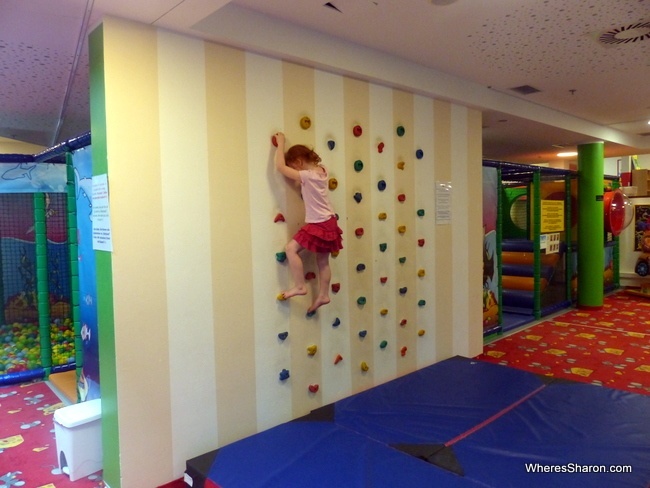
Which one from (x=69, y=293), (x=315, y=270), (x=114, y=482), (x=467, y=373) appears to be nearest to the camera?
(x=114, y=482)

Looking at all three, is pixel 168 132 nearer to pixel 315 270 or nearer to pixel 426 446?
pixel 315 270

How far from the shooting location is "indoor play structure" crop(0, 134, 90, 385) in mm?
4098

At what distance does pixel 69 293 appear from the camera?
16.5 feet

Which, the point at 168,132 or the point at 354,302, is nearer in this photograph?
the point at 168,132

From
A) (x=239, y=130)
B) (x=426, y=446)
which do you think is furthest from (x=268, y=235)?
(x=426, y=446)

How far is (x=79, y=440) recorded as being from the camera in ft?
8.75

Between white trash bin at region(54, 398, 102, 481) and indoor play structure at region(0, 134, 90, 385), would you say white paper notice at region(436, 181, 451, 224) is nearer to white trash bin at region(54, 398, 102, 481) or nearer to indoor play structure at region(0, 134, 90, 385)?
indoor play structure at region(0, 134, 90, 385)

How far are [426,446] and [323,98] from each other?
2.22 metres

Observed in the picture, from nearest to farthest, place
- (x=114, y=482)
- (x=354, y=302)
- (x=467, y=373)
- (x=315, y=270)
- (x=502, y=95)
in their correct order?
(x=114, y=482) < (x=315, y=270) < (x=354, y=302) < (x=467, y=373) < (x=502, y=95)

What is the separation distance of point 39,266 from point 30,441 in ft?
5.53

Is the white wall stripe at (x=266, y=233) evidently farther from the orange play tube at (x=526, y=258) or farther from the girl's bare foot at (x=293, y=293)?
the orange play tube at (x=526, y=258)

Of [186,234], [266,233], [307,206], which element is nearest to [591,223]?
[307,206]

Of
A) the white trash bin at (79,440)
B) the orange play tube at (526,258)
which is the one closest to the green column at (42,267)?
the white trash bin at (79,440)

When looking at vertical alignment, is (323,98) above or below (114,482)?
above
